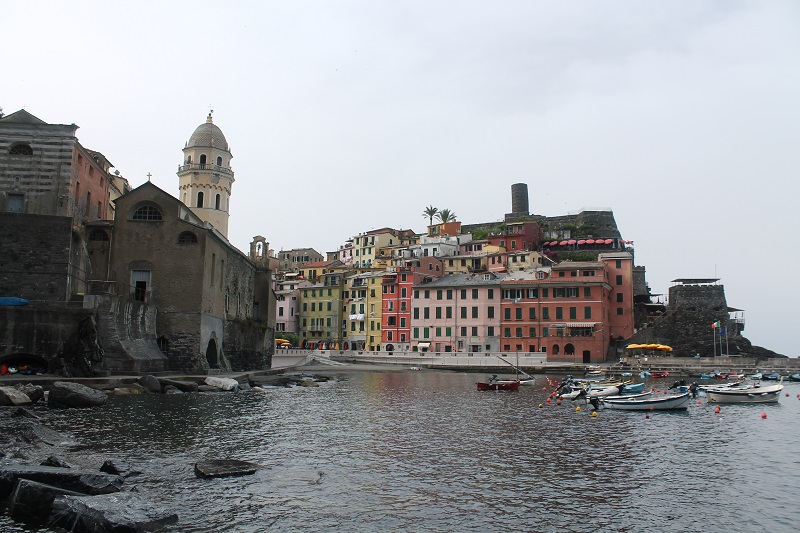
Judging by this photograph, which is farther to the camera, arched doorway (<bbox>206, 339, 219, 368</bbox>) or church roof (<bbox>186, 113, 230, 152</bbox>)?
church roof (<bbox>186, 113, 230, 152</bbox>)

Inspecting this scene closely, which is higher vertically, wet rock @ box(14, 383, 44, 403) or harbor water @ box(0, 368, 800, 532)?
wet rock @ box(14, 383, 44, 403)

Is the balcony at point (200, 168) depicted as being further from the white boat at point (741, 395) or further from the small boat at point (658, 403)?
the white boat at point (741, 395)

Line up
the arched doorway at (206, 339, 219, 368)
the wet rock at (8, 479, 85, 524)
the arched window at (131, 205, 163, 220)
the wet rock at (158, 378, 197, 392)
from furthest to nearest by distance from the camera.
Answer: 1. the arched doorway at (206, 339, 219, 368)
2. the arched window at (131, 205, 163, 220)
3. the wet rock at (158, 378, 197, 392)
4. the wet rock at (8, 479, 85, 524)

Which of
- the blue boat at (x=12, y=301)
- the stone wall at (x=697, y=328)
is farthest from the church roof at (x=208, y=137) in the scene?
the stone wall at (x=697, y=328)

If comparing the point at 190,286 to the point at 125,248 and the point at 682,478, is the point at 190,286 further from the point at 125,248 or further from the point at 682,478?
the point at 682,478

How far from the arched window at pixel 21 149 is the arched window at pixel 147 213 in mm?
9377

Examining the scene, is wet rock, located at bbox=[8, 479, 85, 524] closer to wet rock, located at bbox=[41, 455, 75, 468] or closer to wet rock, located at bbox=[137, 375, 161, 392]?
wet rock, located at bbox=[41, 455, 75, 468]

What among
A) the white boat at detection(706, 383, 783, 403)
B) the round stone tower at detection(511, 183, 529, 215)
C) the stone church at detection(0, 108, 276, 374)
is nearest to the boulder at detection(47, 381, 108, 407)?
the stone church at detection(0, 108, 276, 374)

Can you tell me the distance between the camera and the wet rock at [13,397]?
91.7ft

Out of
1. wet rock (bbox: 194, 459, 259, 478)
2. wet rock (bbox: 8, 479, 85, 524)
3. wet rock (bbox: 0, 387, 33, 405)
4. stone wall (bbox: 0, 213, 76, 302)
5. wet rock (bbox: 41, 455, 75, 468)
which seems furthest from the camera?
stone wall (bbox: 0, 213, 76, 302)

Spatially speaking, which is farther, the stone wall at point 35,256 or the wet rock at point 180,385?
the stone wall at point 35,256

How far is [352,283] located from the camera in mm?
99812

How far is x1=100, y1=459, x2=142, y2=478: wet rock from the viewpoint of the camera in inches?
624

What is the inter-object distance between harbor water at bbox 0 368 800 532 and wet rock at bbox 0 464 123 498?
3.47ft
